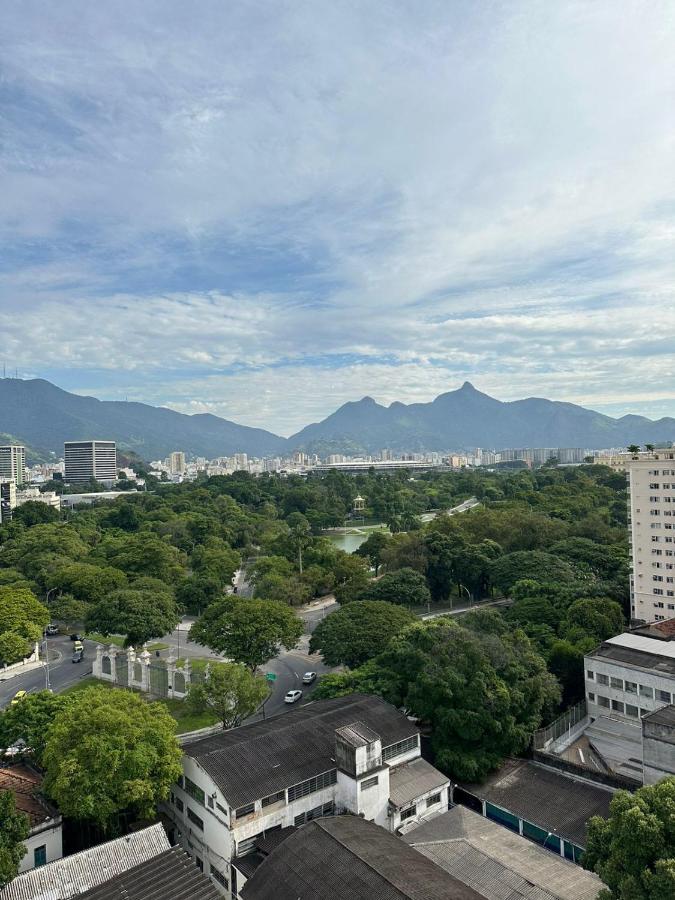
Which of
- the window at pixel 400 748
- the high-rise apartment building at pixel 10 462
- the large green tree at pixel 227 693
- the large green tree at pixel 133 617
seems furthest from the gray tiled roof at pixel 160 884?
the high-rise apartment building at pixel 10 462

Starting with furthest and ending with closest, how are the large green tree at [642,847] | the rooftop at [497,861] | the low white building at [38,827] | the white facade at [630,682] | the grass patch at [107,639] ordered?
the grass patch at [107,639]
the white facade at [630,682]
the low white building at [38,827]
the rooftop at [497,861]
the large green tree at [642,847]

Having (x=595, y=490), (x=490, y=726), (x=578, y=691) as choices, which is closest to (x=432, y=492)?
(x=595, y=490)

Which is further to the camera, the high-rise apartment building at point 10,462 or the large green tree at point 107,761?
the high-rise apartment building at point 10,462

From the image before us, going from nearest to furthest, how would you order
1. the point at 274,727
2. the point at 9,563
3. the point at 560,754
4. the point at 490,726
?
the point at 274,727 < the point at 490,726 < the point at 560,754 < the point at 9,563

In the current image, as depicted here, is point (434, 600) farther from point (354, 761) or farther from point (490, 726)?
point (354, 761)

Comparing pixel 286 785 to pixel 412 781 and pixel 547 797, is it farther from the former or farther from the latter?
pixel 547 797

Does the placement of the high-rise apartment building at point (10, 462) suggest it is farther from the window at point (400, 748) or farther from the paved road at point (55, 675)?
the window at point (400, 748)
